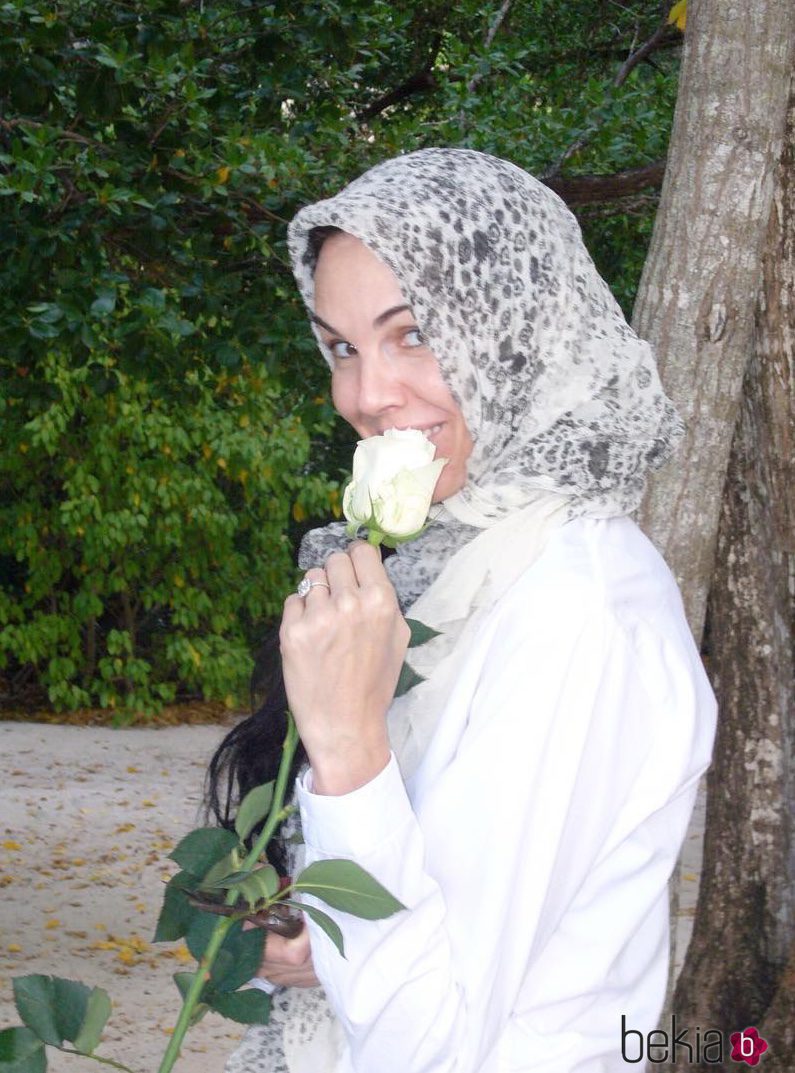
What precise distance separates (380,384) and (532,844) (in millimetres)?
571

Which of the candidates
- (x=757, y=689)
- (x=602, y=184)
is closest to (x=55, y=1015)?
(x=757, y=689)

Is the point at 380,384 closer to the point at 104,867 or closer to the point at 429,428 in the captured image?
the point at 429,428

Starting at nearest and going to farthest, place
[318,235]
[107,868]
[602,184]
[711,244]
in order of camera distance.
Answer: [318,235], [711,244], [602,184], [107,868]

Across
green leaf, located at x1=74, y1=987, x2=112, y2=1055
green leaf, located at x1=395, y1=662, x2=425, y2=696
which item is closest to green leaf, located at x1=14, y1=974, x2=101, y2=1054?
green leaf, located at x1=74, y1=987, x2=112, y2=1055

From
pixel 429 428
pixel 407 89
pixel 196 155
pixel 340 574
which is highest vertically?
pixel 407 89

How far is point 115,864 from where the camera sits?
686 cm

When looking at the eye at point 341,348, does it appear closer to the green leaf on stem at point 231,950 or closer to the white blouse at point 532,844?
the white blouse at point 532,844

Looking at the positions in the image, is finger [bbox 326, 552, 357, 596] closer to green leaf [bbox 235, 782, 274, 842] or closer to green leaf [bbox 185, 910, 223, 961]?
green leaf [bbox 235, 782, 274, 842]

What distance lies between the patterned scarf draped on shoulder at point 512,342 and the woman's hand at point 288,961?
535mm

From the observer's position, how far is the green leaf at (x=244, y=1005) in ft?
4.83

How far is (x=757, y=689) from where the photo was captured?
3088 millimetres

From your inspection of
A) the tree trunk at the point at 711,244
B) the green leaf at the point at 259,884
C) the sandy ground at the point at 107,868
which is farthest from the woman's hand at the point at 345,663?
the sandy ground at the point at 107,868

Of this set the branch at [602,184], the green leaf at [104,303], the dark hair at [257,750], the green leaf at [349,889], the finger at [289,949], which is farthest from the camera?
the branch at [602,184]

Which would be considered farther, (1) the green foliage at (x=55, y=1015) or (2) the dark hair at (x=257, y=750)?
(2) the dark hair at (x=257, y=750)
